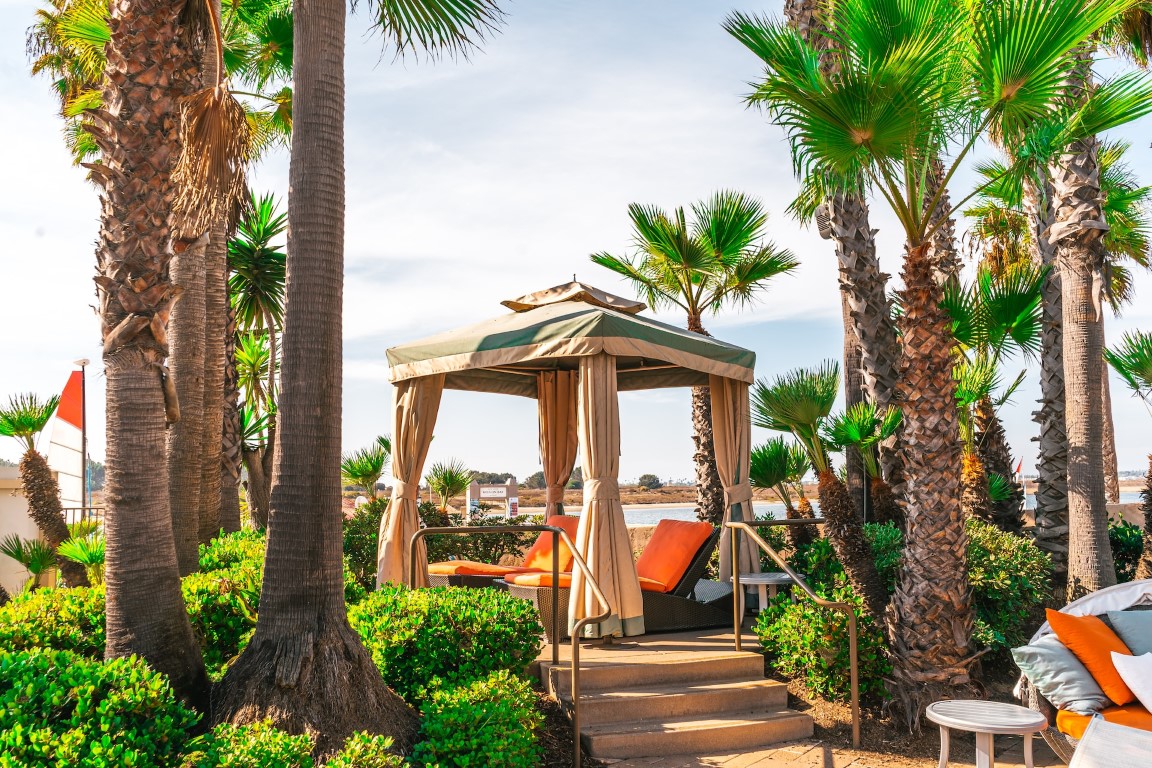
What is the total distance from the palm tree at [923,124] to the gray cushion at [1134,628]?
0.90 meters

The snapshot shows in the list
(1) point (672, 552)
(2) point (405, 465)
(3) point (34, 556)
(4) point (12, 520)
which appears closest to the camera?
(1) point (672, 552)

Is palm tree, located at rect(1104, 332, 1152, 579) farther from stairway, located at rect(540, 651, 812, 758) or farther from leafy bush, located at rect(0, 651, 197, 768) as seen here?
leafy bush, located at rect(0, 651, 197, 768)

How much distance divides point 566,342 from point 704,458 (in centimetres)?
537

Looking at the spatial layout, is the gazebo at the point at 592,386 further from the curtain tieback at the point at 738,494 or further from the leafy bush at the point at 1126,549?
the leafy bush at the point at 1126,549

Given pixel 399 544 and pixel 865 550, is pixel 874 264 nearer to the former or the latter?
pixel 865 550

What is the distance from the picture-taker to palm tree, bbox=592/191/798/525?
422 inches

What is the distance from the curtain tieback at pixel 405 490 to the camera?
717 cm

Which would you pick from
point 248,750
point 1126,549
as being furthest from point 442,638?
point 1126,549

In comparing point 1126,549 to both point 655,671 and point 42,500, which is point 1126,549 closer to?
point 655,671

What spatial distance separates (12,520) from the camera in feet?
41.0

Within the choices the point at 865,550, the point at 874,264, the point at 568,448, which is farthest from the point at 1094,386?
the point at 568,448

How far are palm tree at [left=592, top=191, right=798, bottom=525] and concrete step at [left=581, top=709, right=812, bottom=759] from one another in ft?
17.8

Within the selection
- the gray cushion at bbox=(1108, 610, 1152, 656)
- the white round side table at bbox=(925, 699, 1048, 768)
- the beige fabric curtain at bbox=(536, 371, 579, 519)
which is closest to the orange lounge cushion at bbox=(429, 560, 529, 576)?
the beige fabric curtain at bbox=(536, 371, 579, 519)

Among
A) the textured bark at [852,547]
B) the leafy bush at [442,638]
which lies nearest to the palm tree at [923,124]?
the textured bark at [852,547]
